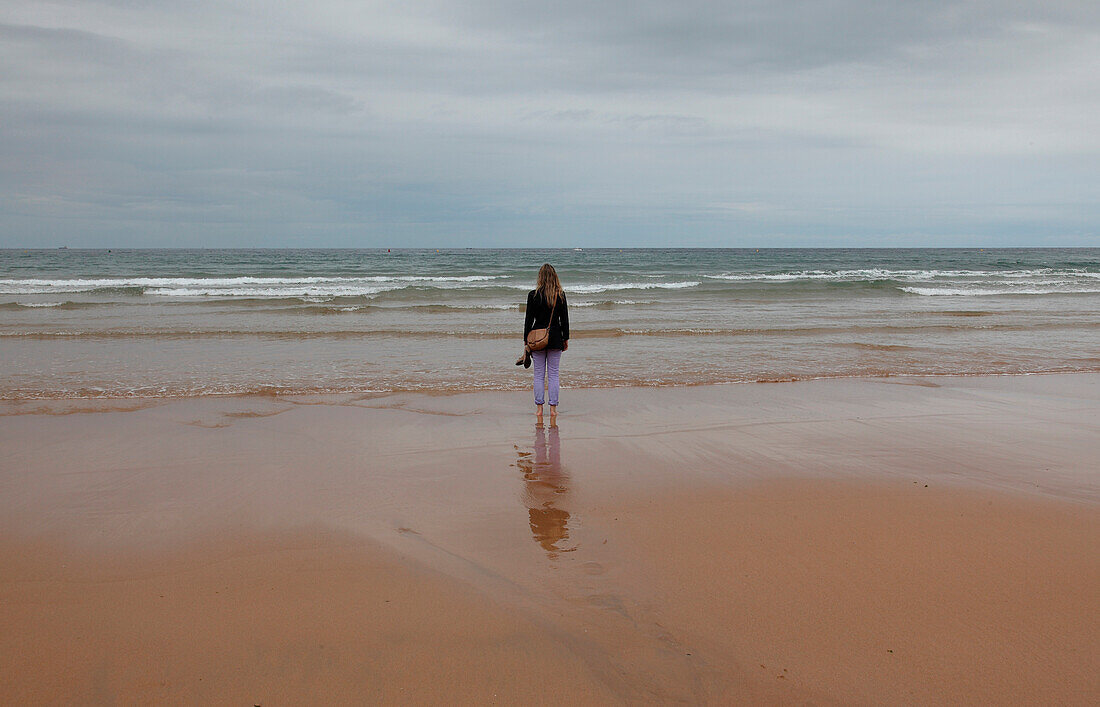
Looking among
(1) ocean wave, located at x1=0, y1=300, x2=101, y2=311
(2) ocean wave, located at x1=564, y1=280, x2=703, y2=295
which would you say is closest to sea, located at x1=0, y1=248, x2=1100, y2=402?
(1) ocean wave, located at x1=0, y1=300, x2=101, y2=311

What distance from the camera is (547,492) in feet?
16.8

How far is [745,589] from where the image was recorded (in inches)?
140

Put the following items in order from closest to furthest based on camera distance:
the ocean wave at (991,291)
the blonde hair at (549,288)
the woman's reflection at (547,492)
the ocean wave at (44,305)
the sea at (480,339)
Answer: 1. the woman's reflection at (547,492)
2. the blonde hair at (549,288)
3. the sea at (480,339)
4. the ocean wave at (44,305)
5. the ocean wave at (991,291)

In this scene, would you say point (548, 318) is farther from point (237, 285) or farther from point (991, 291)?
point (991, 291)

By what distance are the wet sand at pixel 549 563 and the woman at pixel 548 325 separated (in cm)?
53

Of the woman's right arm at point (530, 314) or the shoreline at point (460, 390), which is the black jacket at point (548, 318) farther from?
the shoreline at point (460, 390)

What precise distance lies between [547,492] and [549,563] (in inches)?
49.6

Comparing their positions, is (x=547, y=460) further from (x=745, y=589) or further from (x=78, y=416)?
(x=78, y=416)

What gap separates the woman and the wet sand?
20.8 inches

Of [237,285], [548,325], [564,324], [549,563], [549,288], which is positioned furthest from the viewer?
[237,285]

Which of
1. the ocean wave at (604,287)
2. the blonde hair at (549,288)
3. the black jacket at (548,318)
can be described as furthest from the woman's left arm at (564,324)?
the ocean wave at (604,287)

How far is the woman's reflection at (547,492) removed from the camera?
13.9 feet

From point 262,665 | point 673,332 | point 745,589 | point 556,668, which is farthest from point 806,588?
point 673,332

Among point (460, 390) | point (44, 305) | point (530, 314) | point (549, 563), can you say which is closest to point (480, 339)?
point (460, 390)
